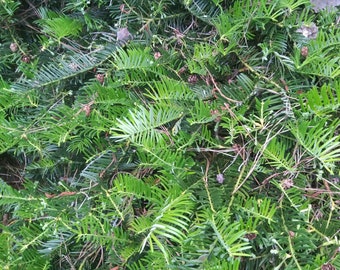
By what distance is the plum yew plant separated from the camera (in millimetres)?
544

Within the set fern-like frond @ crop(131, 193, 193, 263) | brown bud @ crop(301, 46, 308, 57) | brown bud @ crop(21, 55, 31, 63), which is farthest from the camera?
brown bud @ crop(21, 55, 31, 63)

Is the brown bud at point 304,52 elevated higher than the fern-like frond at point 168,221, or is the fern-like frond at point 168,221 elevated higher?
the brown bud at point 304,52

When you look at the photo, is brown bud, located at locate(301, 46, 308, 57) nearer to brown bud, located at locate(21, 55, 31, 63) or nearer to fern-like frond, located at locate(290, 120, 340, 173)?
fern-like frond, located at locate(290, 120, 340, 173)

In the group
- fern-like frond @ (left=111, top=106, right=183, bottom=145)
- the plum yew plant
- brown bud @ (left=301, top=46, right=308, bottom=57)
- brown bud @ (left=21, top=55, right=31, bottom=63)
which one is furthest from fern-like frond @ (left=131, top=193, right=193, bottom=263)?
brown bud @ (left=21, top=55, right=31, bottom=63)

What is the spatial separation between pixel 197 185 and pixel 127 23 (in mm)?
378

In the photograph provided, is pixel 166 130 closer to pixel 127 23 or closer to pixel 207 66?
pixel 207 66

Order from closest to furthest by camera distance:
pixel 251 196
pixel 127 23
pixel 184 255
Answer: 1. pixel 184 255
2. pixel 251 196
3. pixel 127 23

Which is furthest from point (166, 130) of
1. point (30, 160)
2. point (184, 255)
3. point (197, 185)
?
point (30, 160)

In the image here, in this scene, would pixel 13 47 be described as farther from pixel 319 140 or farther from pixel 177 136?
pixel 319 140

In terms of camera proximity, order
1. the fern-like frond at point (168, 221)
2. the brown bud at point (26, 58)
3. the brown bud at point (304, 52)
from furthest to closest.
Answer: the brown bud at point (26, 58)
the brown bud at point (304, 52)
the fern-like frond at point (168, 221)

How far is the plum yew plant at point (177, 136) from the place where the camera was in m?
0.54

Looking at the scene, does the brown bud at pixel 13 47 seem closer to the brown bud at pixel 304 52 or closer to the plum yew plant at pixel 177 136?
the plum yew plant at pixel 177 136

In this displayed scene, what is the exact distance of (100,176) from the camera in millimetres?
675

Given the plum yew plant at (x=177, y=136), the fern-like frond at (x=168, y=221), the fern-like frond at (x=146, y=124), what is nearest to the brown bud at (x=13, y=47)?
the plum yew plant at (x=177, y=136)
